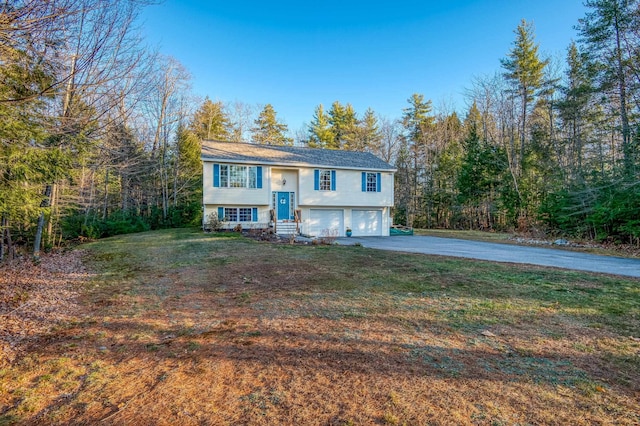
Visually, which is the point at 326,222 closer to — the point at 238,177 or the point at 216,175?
the point at 238,177

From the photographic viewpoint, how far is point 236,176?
1714 cm

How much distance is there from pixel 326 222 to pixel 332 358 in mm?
15809

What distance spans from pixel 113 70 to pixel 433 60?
21.5 m

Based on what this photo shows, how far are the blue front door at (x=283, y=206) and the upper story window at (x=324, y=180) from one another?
1.84m

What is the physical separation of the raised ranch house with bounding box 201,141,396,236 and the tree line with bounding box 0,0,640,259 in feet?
15.4

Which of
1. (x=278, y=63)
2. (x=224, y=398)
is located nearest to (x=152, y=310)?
(x=224, y=398)

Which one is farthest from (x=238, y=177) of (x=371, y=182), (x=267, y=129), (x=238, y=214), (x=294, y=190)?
(x=267, y=129)

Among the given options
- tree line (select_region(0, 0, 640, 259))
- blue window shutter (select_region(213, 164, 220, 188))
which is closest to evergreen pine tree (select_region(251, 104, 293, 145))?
tree line (select_region(0, 0, 640, 259))

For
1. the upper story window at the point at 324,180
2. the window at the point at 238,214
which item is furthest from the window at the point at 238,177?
the upper story window at the point at 324,180

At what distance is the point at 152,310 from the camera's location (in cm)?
467

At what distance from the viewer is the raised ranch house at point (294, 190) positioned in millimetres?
16984

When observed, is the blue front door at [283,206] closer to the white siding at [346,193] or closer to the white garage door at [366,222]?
the white siding at [346,193]

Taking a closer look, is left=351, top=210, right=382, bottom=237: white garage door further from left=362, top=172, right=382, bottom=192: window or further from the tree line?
the tree line

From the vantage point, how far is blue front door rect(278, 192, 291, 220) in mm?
18203
